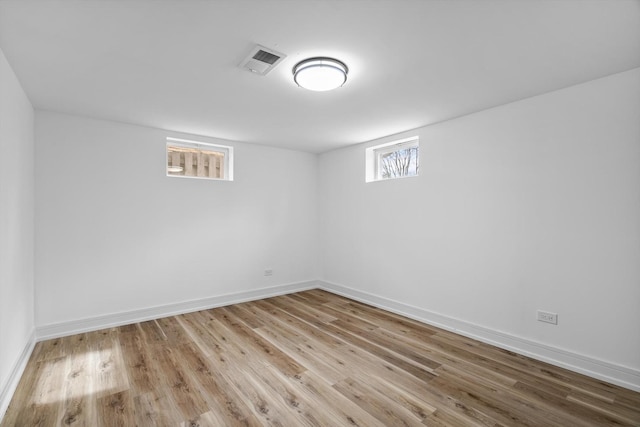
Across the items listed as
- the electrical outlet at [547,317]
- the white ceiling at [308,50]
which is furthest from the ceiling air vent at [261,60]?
the electrical outlet at [547,317]

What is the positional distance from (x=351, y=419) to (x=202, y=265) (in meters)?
3.02

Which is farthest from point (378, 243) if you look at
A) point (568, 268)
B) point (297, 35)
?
point (297, 35)

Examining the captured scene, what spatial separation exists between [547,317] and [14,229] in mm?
4632

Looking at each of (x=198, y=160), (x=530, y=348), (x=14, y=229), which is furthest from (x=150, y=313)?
(x=530, y=348)

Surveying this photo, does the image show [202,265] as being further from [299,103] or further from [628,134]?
[628,134]

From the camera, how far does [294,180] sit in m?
5.15

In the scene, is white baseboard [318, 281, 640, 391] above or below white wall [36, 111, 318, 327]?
below

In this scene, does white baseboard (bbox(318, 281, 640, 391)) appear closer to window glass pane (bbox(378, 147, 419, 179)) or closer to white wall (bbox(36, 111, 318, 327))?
window glass pane (bbox(378, 147, 419, 179))

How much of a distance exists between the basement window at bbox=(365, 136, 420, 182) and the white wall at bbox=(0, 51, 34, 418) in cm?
385

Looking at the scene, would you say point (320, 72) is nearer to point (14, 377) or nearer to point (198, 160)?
point (198, 160)

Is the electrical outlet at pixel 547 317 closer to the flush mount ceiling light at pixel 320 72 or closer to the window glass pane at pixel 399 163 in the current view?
the window glass pane at pixel 399 163

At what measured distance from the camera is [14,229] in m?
2.35

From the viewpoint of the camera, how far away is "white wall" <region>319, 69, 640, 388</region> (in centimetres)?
232

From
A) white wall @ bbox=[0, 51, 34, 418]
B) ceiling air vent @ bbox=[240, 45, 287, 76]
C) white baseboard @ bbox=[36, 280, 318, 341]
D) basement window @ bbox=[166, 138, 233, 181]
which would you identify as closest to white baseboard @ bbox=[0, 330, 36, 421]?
white wall @ bbox=[0, 51, 34, 418]
